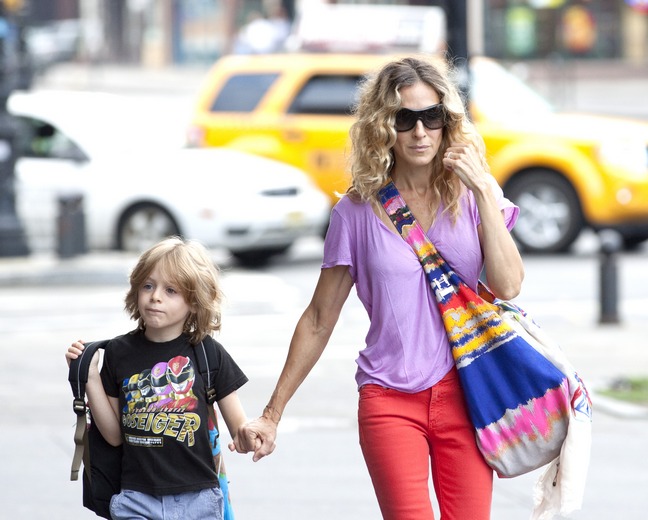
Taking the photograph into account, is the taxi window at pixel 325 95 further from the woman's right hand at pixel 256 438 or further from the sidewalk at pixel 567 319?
the woman's right hand at pixel 256 438

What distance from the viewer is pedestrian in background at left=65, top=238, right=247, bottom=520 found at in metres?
3.96

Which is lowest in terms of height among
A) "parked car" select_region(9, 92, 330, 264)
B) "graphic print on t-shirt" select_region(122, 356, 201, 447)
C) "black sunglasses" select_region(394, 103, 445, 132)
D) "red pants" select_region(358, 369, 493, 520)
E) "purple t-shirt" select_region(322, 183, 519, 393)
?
"parked car" select_region(9, 92, 330, 264)

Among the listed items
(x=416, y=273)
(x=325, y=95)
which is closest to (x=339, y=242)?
(x=416, y=273)

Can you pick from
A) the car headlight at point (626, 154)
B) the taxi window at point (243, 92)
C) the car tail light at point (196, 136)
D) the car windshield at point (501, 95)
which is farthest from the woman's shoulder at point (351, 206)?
the car tail light at point (196, 136)

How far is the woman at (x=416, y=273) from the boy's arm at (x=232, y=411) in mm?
28

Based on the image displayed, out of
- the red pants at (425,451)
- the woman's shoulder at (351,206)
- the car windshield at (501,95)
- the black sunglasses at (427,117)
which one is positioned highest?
the black sunglasses at (427,117)

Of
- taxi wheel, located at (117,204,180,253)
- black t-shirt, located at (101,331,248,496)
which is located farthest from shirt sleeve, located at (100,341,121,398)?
taxi wheel, located at (117,204,180,253)

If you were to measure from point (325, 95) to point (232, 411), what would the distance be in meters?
12.2

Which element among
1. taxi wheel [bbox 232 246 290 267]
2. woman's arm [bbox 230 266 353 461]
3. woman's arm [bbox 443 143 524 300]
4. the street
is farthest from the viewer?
taxi wheel [bbox 232 246 290 267]

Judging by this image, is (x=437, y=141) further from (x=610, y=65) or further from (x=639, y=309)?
(x=610, y=65)

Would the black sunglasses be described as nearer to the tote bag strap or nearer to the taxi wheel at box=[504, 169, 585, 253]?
the tote bag strap

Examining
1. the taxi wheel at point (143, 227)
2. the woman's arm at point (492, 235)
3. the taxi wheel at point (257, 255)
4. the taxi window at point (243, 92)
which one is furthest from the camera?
the taxi window at point (243, 92)

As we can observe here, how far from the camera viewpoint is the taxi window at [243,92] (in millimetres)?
16250

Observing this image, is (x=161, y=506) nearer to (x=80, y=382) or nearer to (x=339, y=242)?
(x=80, y=382)
